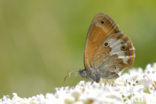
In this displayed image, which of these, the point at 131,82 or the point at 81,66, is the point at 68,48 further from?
the point at 131,82

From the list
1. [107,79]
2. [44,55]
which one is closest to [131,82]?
[107,79]

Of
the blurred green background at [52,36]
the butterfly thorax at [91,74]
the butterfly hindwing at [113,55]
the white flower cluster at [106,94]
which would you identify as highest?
the blurred green background at [52,36]

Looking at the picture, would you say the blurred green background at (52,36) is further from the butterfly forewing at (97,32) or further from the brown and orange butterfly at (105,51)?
the butterfly forewing at (97,32)

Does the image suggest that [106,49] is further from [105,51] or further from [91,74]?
[91,74]

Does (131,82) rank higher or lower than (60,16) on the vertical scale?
lower

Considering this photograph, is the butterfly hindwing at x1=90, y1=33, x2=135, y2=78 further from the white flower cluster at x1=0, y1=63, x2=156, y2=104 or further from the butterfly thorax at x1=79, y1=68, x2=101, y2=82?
the white flower cluster at x1=0, y1=63, x2=156, y2=104

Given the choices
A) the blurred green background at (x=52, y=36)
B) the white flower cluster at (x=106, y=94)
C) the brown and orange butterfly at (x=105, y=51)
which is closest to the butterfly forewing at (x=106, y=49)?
the brown and orange butterfly at (x=105, y=51)

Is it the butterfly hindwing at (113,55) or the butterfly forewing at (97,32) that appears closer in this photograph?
the butterfly forewing at (97,32)
